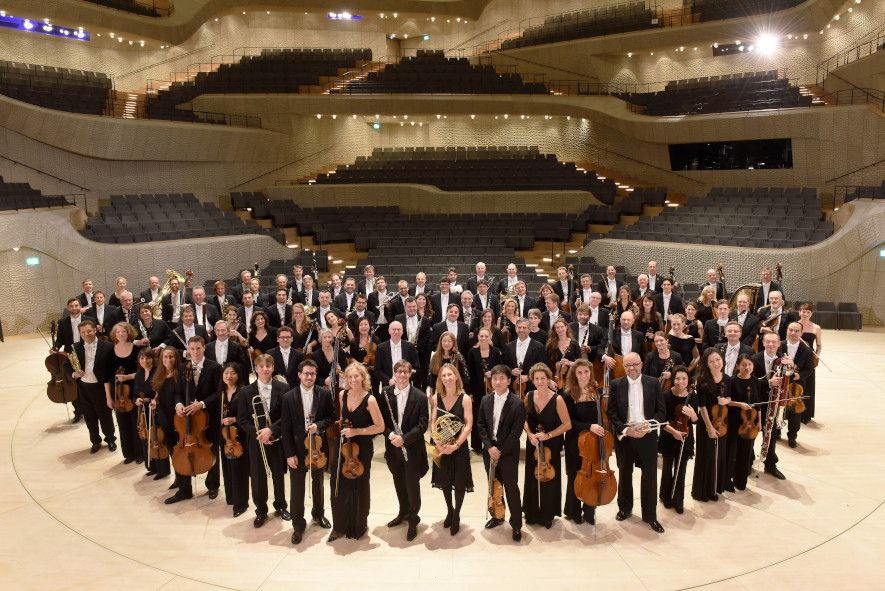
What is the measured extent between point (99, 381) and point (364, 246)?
10.8 m

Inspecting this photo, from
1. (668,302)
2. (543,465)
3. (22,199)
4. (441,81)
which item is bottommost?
(543,465)

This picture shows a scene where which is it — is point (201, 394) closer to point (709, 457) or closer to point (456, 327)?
point (456, 327)

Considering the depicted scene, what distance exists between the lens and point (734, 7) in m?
19.9

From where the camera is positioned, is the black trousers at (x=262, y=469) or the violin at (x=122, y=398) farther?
the violin at (x=122, y=398)

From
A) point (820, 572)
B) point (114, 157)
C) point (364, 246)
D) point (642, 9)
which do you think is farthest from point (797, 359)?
point (642, 9)

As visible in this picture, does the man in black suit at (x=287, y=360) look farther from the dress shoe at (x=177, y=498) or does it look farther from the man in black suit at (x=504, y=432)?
the man in black suit at (x=504, y=432)

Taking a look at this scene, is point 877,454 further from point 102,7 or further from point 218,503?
point 102,7

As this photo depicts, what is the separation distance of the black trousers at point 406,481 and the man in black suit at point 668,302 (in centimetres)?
433

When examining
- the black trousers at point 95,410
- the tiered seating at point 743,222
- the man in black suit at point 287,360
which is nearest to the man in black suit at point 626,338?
the man in black suit at point 287,360

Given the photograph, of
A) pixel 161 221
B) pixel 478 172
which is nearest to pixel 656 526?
Answer: pixel 161 221

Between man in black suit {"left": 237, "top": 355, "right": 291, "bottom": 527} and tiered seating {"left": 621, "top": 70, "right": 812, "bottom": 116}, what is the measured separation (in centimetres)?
1688

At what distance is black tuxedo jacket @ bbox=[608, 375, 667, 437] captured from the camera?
17.2 feet

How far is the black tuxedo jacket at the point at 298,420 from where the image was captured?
16.8 ft

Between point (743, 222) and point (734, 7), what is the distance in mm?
8737
